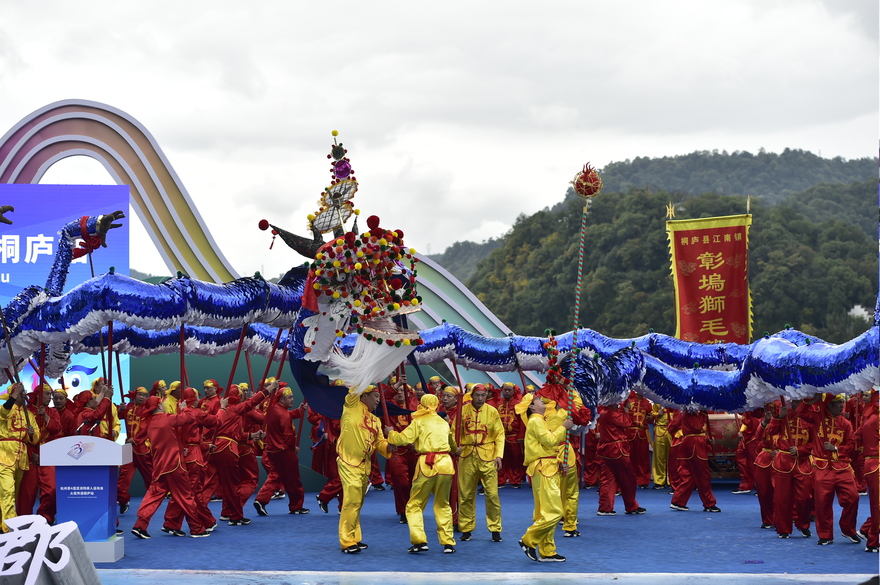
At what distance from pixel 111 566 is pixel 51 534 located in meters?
2.26

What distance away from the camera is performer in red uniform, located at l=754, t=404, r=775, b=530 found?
959 cm

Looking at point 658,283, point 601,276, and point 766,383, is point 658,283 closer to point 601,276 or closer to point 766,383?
point 601,276

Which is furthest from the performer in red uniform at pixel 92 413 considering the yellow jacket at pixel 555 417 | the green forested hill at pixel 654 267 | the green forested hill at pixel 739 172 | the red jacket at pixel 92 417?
the green forested hill at pixel 739 172

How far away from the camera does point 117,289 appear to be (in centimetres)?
819

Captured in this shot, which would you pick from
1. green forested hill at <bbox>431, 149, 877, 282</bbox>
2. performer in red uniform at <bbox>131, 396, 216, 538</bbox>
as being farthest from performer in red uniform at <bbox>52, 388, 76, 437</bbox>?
green forested hill at <bbox>431, 149, 877, 282</bbox>

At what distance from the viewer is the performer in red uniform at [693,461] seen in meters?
11.1

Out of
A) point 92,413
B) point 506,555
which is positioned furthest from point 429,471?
point 92,413

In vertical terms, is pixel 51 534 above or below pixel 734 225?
below

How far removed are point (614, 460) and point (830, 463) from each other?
2703 mm

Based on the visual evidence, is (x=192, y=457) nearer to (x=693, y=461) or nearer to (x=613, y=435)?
(x=613, y=435)

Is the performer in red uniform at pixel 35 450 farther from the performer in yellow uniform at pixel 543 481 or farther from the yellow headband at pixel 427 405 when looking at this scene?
the performer in yellow uniform at pixel 543 481

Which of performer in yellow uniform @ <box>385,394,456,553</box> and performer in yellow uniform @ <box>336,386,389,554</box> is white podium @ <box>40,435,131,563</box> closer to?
performer in yellow uniform @ <box>336,386,389,554</box>

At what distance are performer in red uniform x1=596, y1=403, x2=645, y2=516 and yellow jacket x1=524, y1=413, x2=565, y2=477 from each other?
277 cm

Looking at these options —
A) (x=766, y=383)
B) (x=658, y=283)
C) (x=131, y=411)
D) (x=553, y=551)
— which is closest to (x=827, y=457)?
(x=766, y=383)
